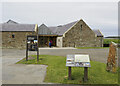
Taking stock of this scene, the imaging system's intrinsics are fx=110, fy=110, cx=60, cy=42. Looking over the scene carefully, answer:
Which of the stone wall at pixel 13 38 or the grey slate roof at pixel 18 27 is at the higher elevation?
the grey slate roof at pixel 18 27

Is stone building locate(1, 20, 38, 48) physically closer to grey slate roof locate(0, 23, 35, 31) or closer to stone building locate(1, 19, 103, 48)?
stone building locate(1, 19, 103, 48)

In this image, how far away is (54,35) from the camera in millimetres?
26328

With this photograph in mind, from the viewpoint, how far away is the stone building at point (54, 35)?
77.5ft

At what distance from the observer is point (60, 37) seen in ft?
83.7

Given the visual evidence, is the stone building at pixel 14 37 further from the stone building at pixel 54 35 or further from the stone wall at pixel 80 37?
the stone wall at pixel 80 37

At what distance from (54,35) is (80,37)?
20.4 feet

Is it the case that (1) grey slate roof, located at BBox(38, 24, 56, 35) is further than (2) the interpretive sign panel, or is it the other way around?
(1) grey slate roof, located at BBox(38, 24, 56, 35)

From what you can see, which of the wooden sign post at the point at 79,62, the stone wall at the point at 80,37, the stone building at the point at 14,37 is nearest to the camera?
the wooden sign post at the point at 79,62

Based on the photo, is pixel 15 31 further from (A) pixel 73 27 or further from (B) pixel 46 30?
(A) pixel 73 27

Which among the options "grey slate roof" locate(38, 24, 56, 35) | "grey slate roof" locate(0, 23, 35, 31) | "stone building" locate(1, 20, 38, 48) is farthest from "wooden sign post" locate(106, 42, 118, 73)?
"grey slate roof" locate(38, 24, 56, 35)

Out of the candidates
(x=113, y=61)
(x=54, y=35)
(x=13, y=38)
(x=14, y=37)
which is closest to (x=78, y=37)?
(x=54, y=35)

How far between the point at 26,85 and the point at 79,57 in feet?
9.88

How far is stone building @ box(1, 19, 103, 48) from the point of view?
23609 millimetres

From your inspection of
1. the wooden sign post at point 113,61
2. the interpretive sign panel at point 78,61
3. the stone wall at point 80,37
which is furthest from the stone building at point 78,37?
the interpretive sign panel at point 78,61
